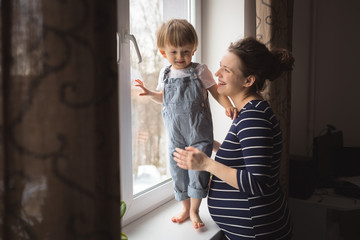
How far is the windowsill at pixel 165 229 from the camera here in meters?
1.16

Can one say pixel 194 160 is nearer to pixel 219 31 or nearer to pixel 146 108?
pixel 146 108

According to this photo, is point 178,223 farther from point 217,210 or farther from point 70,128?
point 70,128

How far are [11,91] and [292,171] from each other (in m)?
1.76

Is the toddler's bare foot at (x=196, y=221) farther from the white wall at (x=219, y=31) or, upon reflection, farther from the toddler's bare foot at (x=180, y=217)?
the white wall at (x=219, y=31)

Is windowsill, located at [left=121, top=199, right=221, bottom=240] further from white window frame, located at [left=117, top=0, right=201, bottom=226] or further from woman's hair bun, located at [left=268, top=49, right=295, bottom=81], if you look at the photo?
woman's hair bun, located at [left=268, top=49, right=295, bottom=81]

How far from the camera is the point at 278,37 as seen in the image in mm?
1539

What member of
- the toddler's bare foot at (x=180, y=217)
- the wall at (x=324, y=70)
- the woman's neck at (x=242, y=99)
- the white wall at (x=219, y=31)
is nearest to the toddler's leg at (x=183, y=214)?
the toddler's bare foot at (x=180, y=217)

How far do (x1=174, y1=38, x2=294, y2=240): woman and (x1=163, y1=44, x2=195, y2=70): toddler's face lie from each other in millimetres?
139

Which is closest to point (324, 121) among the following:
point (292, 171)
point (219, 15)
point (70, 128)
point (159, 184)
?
point (292, 171)

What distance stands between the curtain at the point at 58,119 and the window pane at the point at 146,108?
626 millimetres

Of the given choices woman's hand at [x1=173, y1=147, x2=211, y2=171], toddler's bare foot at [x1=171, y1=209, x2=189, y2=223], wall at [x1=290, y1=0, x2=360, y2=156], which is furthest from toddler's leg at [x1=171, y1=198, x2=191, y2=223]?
wall at [x1=290, y1=0, x2=360, y2=156]

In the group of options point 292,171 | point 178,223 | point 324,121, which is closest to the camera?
point 178,223

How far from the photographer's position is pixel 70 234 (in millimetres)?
561

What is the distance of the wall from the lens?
262cm
